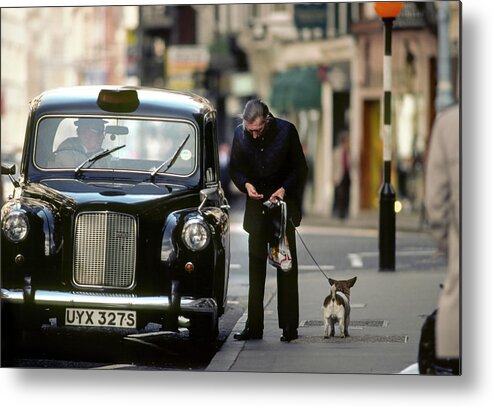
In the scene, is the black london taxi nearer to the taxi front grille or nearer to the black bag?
the taxi front grille

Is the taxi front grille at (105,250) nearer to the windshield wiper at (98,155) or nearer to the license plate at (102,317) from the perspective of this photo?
the license plate at (102,317)

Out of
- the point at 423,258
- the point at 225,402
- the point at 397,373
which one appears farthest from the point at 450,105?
the point at 225,402

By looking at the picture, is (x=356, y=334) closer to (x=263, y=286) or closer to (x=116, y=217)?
(x=263, y=286)

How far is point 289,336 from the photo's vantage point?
26.9ft

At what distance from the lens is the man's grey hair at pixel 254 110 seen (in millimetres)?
8117

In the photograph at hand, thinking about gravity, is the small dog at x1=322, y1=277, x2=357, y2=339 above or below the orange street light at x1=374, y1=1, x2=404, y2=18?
below

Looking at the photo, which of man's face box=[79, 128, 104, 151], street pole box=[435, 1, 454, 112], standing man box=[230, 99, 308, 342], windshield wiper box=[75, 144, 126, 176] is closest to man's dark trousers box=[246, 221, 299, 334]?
standing man box=[230, 99, 308, 342]

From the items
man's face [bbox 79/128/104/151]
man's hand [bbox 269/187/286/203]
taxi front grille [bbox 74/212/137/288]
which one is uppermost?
man's face [bbox 79/128/104/151]

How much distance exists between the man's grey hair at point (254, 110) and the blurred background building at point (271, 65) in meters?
0.05

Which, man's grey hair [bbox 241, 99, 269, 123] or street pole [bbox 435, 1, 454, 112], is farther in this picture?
man's grey hair [bbox 241, 99, 269, 123]

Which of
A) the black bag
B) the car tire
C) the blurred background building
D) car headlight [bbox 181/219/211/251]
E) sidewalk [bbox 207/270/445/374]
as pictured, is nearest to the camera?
car headlight [bbox 181/219/211/251]

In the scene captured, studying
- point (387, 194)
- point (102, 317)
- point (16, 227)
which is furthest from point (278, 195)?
point (16, 227)

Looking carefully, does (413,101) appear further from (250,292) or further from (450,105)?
(250,292)

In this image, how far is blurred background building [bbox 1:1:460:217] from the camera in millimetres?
8172
